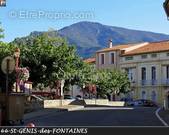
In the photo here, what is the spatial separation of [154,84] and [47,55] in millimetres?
36942

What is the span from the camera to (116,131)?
8445 mm

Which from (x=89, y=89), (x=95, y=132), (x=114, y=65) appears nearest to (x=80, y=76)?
(x=89, y=89)

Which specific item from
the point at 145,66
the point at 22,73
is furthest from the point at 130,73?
the point at 22,73

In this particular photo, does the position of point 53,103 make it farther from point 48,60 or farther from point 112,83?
point 112,83

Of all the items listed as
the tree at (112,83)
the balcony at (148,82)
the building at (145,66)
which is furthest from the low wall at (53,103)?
the balcony at (148,82)

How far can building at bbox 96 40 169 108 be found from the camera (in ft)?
286

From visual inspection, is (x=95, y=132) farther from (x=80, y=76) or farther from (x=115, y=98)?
(x=115, y=98)

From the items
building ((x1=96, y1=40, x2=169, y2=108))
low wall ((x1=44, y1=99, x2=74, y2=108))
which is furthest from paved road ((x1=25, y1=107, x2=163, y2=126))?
building ((x1=96, y1=40, x2=169, y2=108))

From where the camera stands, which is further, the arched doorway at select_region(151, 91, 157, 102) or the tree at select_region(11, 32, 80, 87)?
the arched doorway at select_region(151, 91, 157, 102)

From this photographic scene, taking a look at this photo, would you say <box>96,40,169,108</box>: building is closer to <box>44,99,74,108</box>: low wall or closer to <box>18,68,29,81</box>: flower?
<box>44,99,74,108</box>: low wall

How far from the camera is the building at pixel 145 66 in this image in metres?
87.2

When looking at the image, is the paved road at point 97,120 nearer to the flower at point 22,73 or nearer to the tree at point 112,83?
the flower at point 22,73

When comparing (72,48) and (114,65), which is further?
(114,65)

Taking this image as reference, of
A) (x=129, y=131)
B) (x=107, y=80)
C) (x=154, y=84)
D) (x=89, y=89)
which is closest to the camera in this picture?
(x=129, y=131)
